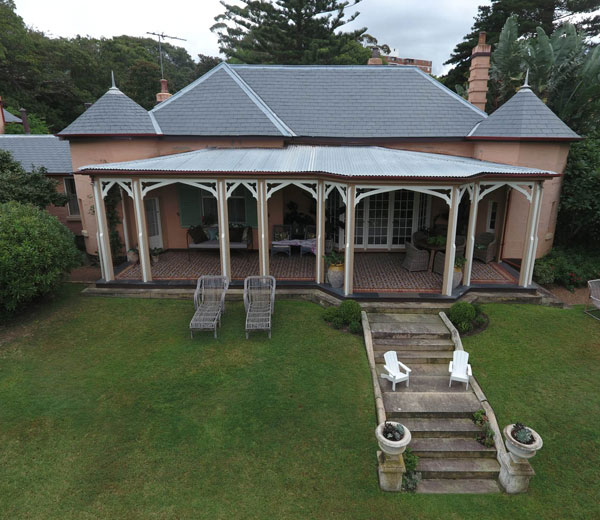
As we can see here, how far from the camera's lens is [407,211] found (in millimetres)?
14328

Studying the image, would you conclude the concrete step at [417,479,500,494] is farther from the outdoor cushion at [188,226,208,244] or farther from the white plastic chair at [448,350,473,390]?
the outdoor cushion at [188,226,208,244]

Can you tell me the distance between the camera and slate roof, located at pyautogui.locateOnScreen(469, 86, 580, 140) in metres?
12.1

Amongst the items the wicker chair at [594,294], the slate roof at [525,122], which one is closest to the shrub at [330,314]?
the wicker chair at [594,294]

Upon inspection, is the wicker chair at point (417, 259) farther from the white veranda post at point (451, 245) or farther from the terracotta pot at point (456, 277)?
the white veranda post at point (451, 245)

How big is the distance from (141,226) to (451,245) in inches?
342

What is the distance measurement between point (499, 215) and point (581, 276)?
3.21 m

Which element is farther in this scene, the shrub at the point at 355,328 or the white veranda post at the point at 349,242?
the white veranda post at the point at 349,242

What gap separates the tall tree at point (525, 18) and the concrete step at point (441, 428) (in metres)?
33.8

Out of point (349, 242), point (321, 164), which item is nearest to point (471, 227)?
point (349, 242)

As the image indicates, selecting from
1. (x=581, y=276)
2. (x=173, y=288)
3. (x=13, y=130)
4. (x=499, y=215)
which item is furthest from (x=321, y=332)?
(x=13, y=130)

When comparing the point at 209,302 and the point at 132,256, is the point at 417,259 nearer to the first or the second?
the point at 209,302

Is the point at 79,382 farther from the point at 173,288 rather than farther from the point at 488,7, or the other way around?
the point at 488,7

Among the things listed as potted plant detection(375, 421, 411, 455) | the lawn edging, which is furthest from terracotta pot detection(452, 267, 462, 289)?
potted plant detection(375, 421, 411, 455)

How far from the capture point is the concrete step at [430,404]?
269 inches
